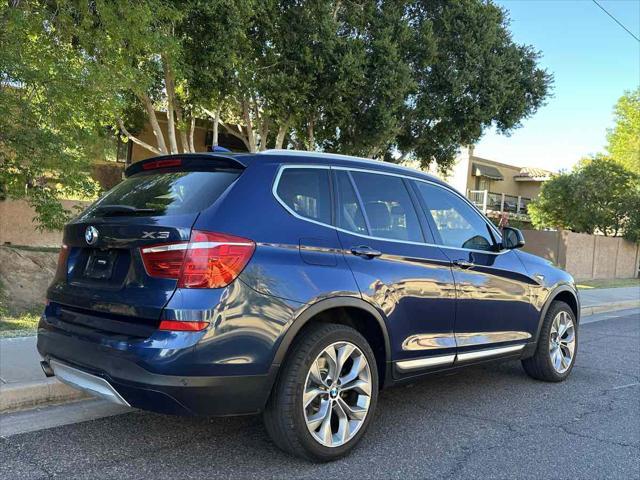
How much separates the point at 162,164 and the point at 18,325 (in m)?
4.63

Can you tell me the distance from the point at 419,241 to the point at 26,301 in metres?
7.39

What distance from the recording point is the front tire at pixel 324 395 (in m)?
3.37

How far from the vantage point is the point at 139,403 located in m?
3.15

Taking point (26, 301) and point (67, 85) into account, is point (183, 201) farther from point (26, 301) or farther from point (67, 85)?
point (26, 301)

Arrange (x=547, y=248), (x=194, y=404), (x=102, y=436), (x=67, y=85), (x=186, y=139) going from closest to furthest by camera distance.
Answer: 1. (x=194, y=404)
2. (x=102, y=436)
3. (x=67, y=85)
4. (x=186, y=139)
5. (x=547, y=248)

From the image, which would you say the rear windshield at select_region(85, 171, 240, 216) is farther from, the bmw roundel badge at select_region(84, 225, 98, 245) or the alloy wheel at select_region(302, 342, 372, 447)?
the alloy wheel at select_region(302, 342, 372, 447)

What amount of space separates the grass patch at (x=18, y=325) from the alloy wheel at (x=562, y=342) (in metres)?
5.62

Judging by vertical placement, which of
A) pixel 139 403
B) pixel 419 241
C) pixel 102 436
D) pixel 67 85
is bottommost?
pixel 102 436

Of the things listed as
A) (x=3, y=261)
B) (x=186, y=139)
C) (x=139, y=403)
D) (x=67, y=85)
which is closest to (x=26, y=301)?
(x=3, y=261)

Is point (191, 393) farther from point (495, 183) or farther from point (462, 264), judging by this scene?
point (495, 183)

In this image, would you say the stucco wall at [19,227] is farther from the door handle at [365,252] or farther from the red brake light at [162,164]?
the door handle at [365,252]

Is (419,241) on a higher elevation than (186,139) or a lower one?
lower

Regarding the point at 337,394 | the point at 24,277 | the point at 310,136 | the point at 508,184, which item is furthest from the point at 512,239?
the point at 508,184

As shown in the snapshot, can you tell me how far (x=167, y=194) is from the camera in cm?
355
